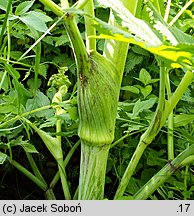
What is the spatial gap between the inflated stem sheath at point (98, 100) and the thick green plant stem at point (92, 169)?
0.02 m

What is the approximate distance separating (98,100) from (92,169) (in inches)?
3.9

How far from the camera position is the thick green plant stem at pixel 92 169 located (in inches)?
23.6

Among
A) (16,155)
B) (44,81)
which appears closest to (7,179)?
(16,155)

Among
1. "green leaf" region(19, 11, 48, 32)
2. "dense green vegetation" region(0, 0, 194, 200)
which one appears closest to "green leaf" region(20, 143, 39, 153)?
"dense green vegetation" region(0, 0, 194, 200)

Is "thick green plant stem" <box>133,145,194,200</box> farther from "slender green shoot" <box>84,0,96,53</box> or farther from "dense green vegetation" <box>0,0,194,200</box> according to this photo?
"slender green shoot" <box>84,0,96,53</box>

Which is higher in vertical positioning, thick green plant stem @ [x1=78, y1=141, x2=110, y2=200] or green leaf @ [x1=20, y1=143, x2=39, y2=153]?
thick green plant stem @ [x1=78, y1=141, x2=110, y2=200]

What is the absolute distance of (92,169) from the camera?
1.98 ft

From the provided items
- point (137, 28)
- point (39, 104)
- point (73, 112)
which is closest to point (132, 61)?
point (39, 104)

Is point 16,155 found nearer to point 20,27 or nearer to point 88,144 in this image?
point 20,27

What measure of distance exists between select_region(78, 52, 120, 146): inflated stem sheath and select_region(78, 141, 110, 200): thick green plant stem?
0.02 metres

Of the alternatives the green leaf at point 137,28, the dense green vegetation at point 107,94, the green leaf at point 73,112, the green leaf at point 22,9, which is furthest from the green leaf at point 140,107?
the green leaf at point 137,28

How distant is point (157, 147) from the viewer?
1.00m

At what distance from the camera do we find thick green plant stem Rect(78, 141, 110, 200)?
601 mm

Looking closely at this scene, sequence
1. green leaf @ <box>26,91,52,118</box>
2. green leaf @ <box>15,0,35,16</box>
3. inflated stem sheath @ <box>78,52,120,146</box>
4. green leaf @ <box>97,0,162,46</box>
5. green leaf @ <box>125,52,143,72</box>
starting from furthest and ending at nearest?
green leaf @ <box>125,52,143,72</box> → green leaf @ <box>26,91,52,118</box> → green leaf @ <box>15,0,35,16</box> → inflated stem sheath @ <box>78,52,120,146</box> → green leaf @ <box>97,0,162,46</box>
